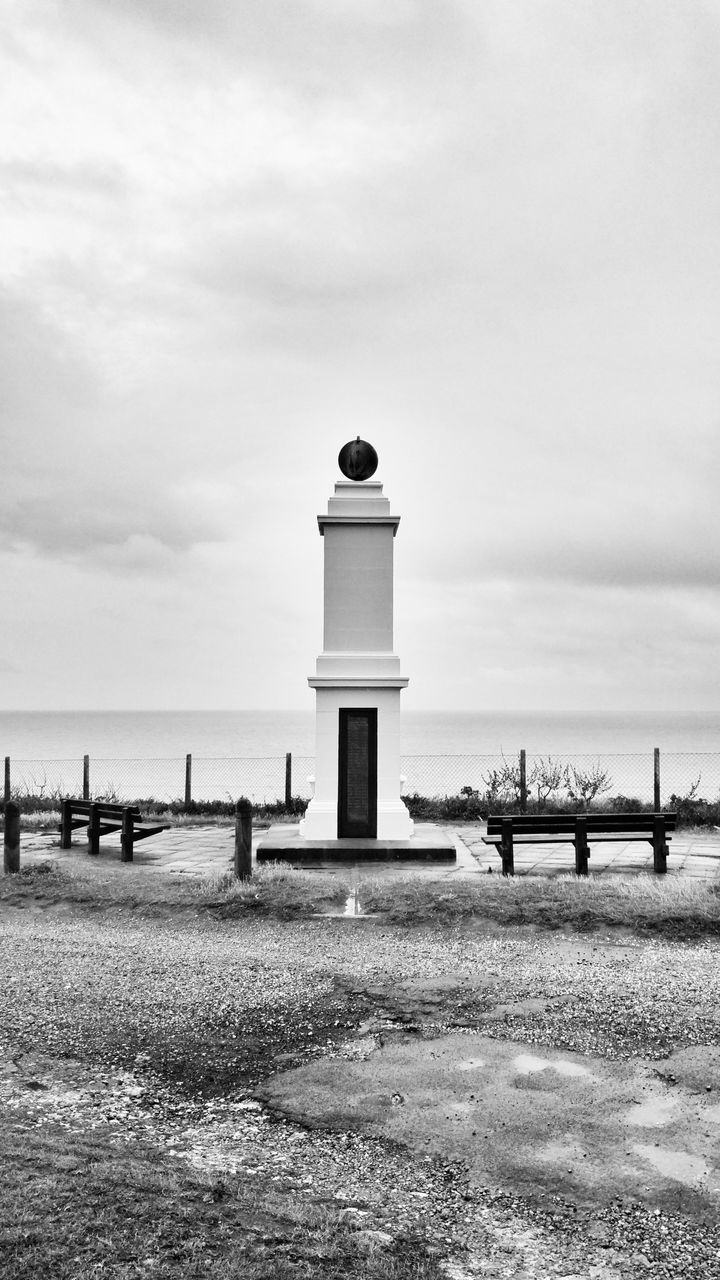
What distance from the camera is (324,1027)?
17.9 feet

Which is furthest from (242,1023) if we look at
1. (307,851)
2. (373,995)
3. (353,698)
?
(353,698)

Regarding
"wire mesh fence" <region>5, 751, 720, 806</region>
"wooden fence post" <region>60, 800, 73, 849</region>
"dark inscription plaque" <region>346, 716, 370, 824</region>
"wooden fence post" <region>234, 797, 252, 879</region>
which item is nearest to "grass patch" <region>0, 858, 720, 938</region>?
"wooden fence post" <region>234, 797, 252, 879</region>

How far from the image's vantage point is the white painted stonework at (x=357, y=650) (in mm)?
12508

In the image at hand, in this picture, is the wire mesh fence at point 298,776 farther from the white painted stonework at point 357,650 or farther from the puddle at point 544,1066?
the puddle at point 544,1066

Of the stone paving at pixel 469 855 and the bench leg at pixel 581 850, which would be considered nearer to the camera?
the bench leg at pixel 581 850

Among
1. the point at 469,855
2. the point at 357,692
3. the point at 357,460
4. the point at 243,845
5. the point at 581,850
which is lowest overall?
the point at 469,855

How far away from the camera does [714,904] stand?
26.7 feet

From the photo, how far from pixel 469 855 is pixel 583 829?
88.2 inches

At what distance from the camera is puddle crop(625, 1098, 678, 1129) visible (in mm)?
4117

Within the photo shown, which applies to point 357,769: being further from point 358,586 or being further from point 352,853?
point 358,586

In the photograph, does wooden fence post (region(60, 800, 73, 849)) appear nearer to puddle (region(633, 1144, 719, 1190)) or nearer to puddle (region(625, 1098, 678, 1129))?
puddle (region(625, 1098, 678, 1129))

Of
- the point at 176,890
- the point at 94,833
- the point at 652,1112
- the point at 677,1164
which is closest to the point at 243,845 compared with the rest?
the point at 176,890

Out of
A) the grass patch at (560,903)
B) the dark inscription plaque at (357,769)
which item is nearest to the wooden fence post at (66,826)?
the dark inscription plaque at (357,769)

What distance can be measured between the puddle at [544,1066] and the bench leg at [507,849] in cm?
543
